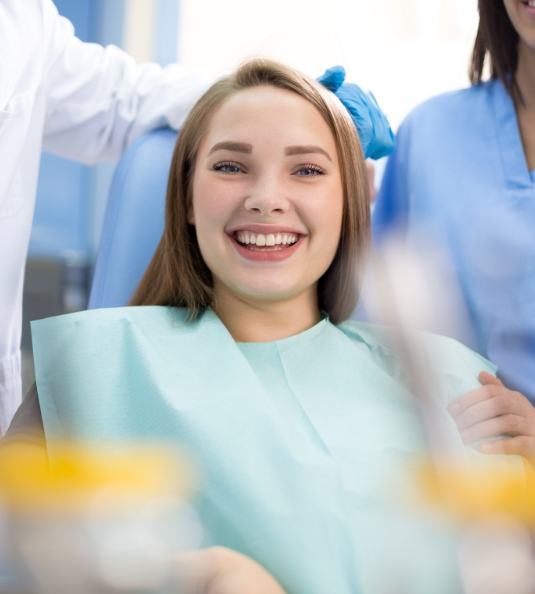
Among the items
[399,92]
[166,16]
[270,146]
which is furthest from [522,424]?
[166,16]

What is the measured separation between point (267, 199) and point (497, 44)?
375mm

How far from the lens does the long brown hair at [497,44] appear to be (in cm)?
87

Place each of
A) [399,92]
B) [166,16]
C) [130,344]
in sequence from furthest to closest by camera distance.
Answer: [166,16] < [399,92] < [130,344]

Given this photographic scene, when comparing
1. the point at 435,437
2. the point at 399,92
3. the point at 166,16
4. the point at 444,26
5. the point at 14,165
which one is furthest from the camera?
the point at 166,16

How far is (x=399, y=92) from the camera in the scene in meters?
0.98

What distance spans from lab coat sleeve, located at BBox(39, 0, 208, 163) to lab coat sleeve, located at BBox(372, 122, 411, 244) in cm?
24

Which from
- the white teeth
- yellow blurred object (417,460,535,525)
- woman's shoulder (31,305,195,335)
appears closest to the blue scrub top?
the white teeth

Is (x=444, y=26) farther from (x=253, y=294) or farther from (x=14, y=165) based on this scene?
(x=14, y=165)

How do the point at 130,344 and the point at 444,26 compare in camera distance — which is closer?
the point at 444,26

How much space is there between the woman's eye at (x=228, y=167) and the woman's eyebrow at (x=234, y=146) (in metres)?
0.01

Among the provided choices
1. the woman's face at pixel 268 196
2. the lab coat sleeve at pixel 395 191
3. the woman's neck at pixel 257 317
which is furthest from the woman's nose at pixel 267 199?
the lab coat sleeve at pixel 395 191

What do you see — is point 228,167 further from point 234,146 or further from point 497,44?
point 497,44

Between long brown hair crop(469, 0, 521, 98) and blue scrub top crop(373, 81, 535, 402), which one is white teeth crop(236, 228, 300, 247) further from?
long brown hair crop(469, 0, 521, 98)

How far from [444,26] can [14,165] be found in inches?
18.7
